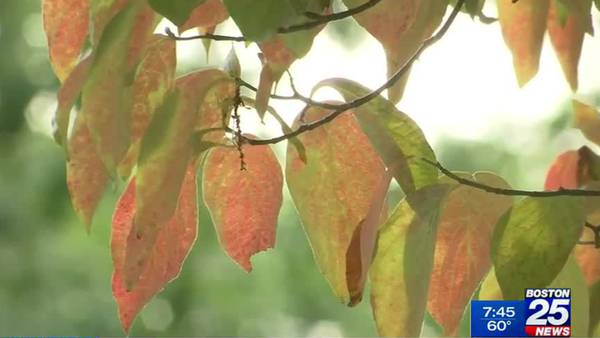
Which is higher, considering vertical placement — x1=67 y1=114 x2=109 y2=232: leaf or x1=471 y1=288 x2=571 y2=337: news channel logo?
x1=67 y1=114 x2=109 y2=232: leaf

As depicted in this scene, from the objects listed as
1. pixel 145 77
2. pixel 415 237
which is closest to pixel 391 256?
pixel 415 237

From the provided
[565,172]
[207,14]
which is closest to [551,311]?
[565,172]

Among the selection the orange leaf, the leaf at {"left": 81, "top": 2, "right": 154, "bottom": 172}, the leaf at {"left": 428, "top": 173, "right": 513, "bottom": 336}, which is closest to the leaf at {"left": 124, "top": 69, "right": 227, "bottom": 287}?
the leaf at {"left": 81, "top": 2, "right": 154, "bottom": 172}

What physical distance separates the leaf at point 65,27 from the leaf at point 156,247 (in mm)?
67

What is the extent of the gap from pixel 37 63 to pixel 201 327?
38.1 inches

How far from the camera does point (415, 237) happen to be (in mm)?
494

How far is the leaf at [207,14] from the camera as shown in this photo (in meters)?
0.52

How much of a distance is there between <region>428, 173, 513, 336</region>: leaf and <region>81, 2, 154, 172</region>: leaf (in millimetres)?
168

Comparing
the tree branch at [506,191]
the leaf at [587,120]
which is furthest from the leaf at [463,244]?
the leaf at [587,120]

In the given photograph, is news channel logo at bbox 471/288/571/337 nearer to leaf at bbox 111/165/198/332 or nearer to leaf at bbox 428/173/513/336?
leaf at bbox 428/173/513/336

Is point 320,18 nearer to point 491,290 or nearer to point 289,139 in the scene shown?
point 289,139

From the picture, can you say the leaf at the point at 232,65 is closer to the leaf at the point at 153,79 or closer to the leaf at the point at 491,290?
the leaf at the point at 153,79

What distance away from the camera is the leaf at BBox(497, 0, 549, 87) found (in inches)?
22.3

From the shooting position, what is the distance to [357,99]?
0.53 meters
